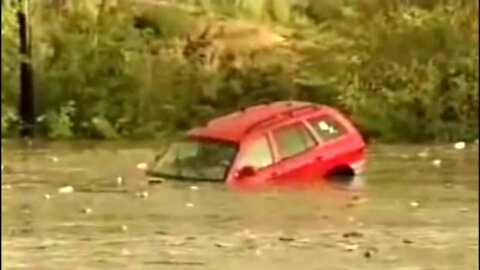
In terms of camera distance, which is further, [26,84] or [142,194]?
[26,84]

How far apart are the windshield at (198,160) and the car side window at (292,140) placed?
54 cm

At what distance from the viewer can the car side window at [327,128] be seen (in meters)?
21.5

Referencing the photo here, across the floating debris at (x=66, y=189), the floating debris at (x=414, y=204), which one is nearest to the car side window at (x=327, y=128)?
the floating debris at (x=66, y=189)

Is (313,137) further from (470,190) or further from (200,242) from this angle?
(200,242)

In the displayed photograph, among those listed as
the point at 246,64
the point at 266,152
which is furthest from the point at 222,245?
the point at 246,64

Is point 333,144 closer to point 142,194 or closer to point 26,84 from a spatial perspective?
point 142,194

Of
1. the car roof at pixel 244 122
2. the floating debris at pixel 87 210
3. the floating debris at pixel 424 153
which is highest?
the floating debris at pixel 87 210

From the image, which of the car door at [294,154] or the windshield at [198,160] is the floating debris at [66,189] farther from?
the car door at [294,154]

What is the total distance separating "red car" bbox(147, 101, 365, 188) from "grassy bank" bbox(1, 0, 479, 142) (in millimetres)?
2912

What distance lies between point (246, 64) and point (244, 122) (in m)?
5.69

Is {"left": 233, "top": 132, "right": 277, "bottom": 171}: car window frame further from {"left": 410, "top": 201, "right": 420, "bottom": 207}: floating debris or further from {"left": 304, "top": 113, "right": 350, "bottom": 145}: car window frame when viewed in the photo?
{"left": 410, "top": 201, "right": 420, "bottom": 207}: floating debris

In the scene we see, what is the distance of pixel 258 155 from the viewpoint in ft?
68.9

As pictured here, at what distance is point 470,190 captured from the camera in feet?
63.7

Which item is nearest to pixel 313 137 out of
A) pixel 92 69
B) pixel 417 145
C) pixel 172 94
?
pixel 417 145
